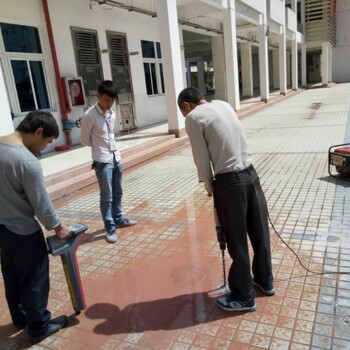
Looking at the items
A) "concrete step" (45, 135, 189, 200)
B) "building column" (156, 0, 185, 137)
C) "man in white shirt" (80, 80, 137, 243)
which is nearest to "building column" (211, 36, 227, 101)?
"building column" (156, 0, 185, 137)

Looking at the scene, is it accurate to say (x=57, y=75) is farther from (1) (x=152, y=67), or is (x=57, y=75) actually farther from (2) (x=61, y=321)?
(2) (x=61, y=321)

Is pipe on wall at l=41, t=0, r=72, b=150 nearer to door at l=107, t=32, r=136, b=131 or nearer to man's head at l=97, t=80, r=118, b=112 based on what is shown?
door at l=107, t=32, r=136, b=131

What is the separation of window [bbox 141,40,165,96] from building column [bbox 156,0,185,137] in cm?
305

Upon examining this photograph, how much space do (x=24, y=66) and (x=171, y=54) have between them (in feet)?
11.3

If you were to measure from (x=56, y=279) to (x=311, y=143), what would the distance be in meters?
6.42

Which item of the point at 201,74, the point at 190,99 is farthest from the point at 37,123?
the point at 201,74

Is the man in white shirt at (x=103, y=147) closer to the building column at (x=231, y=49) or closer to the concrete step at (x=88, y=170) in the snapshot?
the concrete step at (x=88, y=170)

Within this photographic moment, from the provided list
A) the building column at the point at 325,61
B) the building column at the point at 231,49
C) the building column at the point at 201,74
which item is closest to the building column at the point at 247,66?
the building column at the point at 201,74

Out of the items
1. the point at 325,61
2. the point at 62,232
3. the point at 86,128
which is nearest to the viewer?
the point at 62,232

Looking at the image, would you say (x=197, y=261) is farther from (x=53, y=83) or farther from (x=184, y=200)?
(x=53, y=83)

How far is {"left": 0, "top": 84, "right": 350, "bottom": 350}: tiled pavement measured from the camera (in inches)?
91.0

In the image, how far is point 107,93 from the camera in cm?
362

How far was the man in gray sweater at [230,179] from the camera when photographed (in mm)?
2318

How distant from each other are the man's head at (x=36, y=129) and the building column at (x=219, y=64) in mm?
17135
